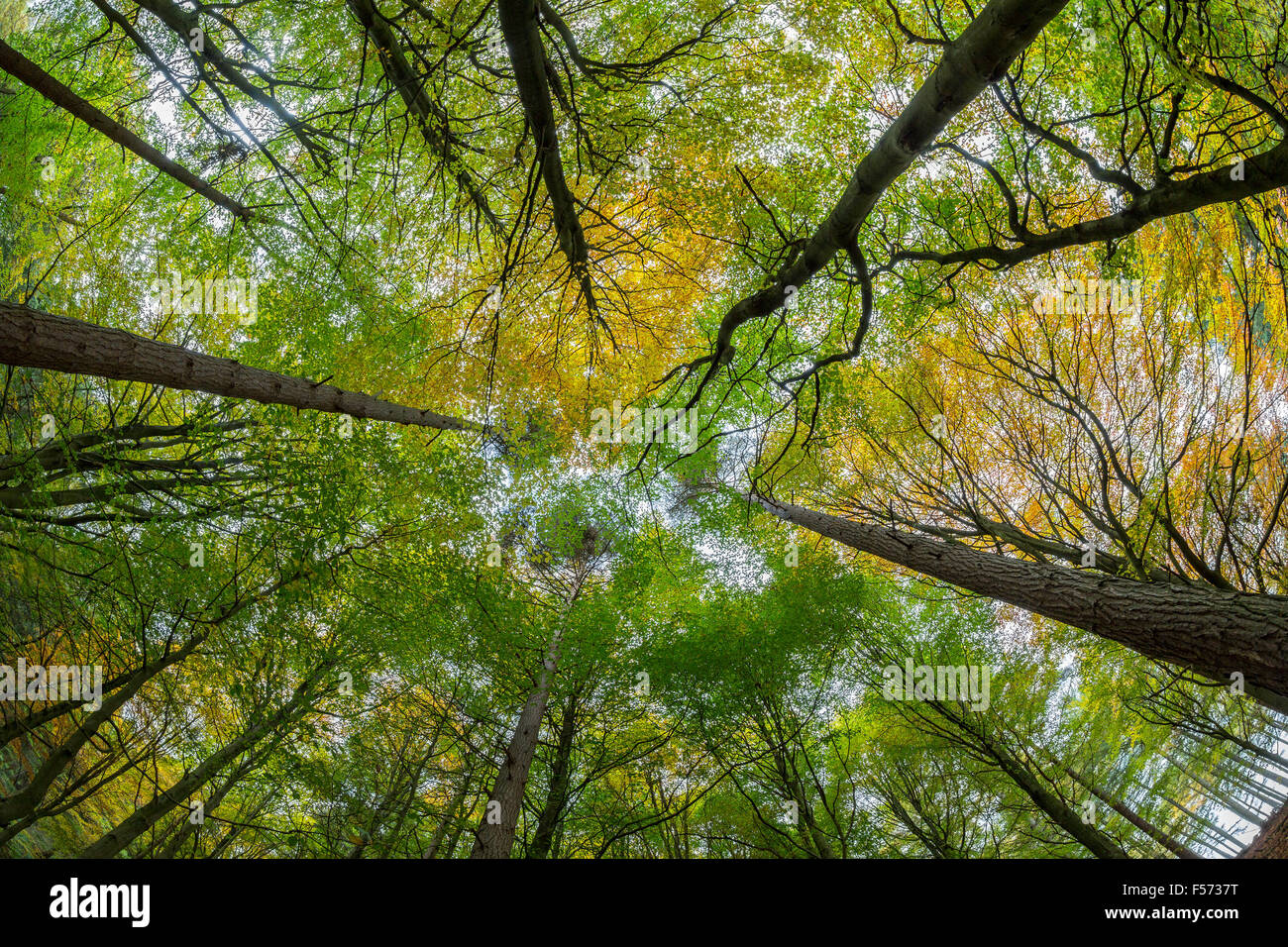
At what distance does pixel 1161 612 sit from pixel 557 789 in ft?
20.0

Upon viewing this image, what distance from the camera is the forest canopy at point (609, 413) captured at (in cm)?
368

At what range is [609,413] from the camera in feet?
23.5

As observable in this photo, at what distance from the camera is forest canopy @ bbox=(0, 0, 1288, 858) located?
12.1ft

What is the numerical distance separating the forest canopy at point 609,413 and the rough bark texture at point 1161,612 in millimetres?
25

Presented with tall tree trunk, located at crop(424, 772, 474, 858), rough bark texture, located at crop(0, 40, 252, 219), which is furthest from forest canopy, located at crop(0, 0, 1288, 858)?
tall tree trunk, located at crop(424, 772, 474, 858)

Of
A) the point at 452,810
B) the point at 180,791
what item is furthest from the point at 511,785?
the point at 180,791
